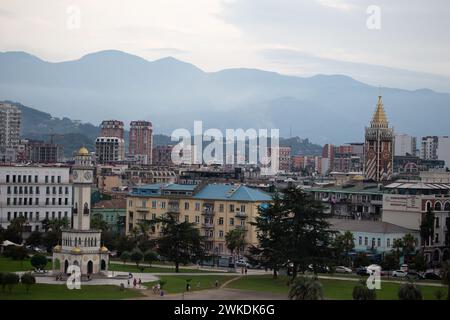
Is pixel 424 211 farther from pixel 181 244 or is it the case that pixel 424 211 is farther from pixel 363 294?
pixel 363 294

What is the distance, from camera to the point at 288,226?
166ft

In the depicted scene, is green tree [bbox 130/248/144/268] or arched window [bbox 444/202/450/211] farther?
arched window [bbox 444/202/450/211]

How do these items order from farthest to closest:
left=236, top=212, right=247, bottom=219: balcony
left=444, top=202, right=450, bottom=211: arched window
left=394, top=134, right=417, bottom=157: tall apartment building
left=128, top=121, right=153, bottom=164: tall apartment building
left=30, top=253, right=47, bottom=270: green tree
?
1. left=128, top=121, right=153, bottom=164: tall apartment building
2. left=394, top=134, right=417, bottom=157: tall apartment building
3. left=236, top=212, right=247, bottom=219: balcony
4. left=444, top=202, right=450, bottom=211: arched window
5. left=30, top=253, right=47, bottom=270: green tree

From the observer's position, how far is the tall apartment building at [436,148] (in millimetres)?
170000

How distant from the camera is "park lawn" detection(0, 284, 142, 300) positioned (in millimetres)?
39250

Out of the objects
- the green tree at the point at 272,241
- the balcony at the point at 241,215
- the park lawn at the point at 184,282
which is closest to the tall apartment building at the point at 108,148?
the balcony at the point at 241,215

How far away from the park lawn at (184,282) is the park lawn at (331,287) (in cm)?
83

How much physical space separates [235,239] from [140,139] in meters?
131

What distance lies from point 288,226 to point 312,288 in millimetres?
16121

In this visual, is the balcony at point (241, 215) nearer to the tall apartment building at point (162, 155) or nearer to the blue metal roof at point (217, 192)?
the blue metal roof at point (217, 192)

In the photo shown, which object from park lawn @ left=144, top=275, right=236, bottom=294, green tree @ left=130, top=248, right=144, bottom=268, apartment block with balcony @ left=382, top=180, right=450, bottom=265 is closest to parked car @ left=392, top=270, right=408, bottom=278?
park lawn @ left=144, top=275, right=236, bottom=294

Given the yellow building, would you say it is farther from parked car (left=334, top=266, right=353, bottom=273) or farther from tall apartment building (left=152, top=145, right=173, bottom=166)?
tall apartment building (left=152, top=145, right=173, bottom=166)

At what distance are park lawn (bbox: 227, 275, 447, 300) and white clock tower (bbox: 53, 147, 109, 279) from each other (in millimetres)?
5934

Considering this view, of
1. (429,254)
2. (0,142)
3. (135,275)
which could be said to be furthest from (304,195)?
(0,142)
